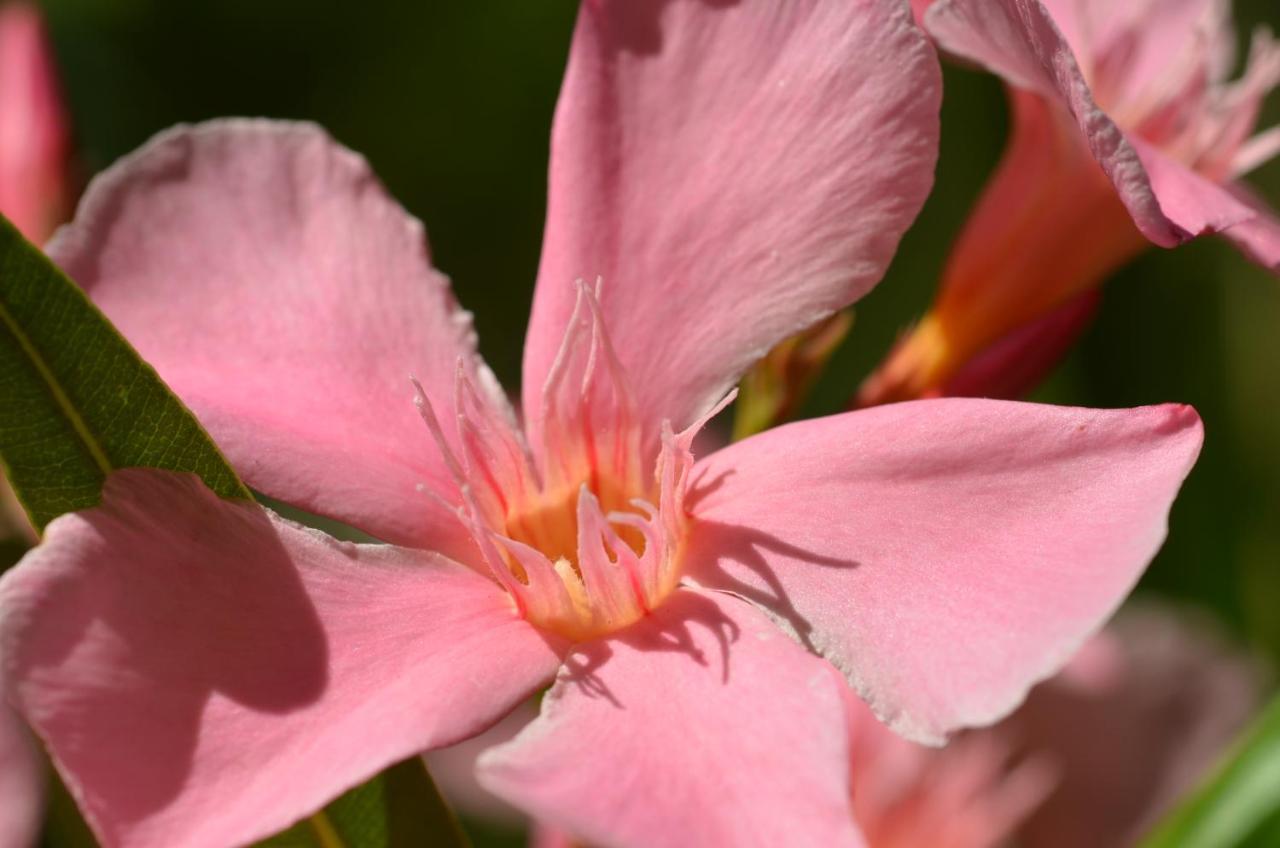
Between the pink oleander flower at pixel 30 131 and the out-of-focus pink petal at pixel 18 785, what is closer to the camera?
the out-of-focus pink petal at pixel 18 785

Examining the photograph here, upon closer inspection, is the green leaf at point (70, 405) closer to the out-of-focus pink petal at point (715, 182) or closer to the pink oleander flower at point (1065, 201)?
the out-of-focus pink petal at point (715, 182)

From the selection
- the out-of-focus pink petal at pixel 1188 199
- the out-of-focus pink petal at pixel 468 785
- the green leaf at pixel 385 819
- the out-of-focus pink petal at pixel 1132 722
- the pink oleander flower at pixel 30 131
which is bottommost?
the out-of-focus pink petal at pixel 468 785

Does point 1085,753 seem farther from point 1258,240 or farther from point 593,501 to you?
point 593,501

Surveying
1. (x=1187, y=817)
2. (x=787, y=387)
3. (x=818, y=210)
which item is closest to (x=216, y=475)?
(x=818, y=210)

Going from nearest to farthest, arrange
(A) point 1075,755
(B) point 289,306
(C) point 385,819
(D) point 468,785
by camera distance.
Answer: (C) point 385,819 < (B) point 289,306 < (A) point 1075,755 < (D) point 468,785

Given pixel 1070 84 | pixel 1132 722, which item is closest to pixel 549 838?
pixel 1132 722

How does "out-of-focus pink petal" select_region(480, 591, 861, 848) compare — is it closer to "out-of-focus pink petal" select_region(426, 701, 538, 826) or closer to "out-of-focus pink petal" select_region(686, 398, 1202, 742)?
"out-of-focus pink petal" select_region(686, 398, 1202, 742)

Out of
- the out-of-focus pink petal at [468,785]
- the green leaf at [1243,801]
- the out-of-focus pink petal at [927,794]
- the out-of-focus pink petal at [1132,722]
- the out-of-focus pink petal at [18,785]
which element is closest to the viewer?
the out-of-focus pink petal at [18,785]

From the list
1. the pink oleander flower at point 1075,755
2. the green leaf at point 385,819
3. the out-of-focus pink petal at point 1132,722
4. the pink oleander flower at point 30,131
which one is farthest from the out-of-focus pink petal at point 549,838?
the pink oleander flower at point 30,131
